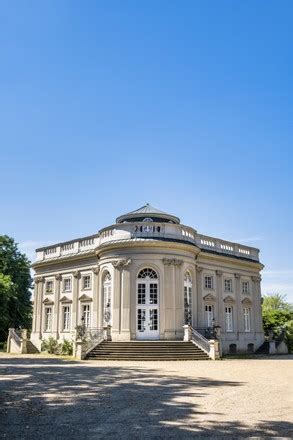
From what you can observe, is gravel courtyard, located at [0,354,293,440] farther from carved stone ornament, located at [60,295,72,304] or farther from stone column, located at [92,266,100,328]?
carved stone ornament, located at [60,295,72,304]

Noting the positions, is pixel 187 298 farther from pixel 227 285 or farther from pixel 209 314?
pixel 227 285

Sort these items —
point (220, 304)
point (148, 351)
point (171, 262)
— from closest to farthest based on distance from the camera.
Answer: point (148, 351)
point (171, 262)
point (220, 304)

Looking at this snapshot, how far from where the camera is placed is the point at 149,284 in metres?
27.6

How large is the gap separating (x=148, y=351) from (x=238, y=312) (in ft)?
40.0

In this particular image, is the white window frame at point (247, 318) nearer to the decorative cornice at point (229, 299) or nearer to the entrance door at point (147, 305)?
the decorative cornice at point (229, 299)

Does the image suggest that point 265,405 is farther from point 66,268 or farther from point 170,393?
point 66,268

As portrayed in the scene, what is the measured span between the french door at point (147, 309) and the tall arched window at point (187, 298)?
2.05m

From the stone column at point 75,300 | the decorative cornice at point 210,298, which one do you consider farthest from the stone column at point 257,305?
the stone column at point 75,300

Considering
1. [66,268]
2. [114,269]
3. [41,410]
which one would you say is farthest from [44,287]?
[41,410]

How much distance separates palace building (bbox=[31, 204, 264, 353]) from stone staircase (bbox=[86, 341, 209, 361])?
1.59 m

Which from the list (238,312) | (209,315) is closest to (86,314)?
(209,315)

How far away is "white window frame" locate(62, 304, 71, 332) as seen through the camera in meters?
32.9

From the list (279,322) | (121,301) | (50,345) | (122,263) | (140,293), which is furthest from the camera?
(279,322)

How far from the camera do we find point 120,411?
30.0 ft
